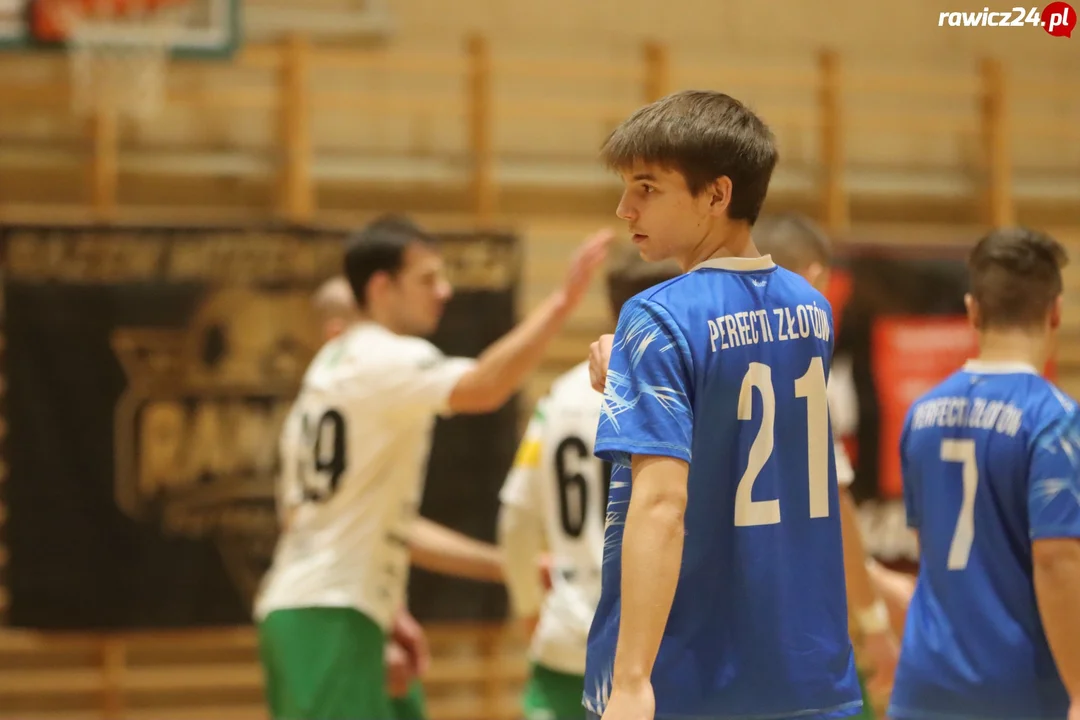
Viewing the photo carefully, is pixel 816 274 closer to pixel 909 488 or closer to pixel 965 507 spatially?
pixel 909 488

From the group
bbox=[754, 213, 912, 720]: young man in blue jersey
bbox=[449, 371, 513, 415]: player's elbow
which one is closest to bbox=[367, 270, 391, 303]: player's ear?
bbox=[449, 371, 513, 415]: player's elbow

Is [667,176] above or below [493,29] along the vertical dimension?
below

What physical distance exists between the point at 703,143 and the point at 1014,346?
1217mm

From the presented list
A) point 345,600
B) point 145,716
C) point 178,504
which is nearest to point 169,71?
point 178,504

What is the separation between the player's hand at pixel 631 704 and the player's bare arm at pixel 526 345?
1484mm

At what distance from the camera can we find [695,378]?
5.99 feet

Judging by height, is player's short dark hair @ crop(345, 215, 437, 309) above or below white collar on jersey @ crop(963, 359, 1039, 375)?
above

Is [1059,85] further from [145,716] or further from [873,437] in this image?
[145,716]

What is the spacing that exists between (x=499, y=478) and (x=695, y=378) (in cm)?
449

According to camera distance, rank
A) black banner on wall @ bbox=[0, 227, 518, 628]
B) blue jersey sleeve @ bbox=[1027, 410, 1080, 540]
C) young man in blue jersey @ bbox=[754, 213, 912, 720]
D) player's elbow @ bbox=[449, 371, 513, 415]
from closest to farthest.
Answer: blue jersey sleeve @ bbox=[1027, 410, 1080, 540] → young man in blue jersey @ bbox=[754, 213, 912, 720] → player's elbow @ bbox=[449, 371, 513, 415] → black banner on wall @ bbox=[0, 227, 518, 628]

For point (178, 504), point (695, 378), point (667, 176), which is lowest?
point (178, 504)

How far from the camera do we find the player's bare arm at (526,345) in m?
3.07

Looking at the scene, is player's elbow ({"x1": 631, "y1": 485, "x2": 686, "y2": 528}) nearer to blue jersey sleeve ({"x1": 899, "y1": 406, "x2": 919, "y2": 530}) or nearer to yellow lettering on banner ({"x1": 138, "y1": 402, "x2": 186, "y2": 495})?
blue jersey sleeve ({"x1": 899, "y1": 406, "x2": 919, "y2": 530})

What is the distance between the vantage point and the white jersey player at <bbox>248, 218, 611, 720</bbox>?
351 centimetres
